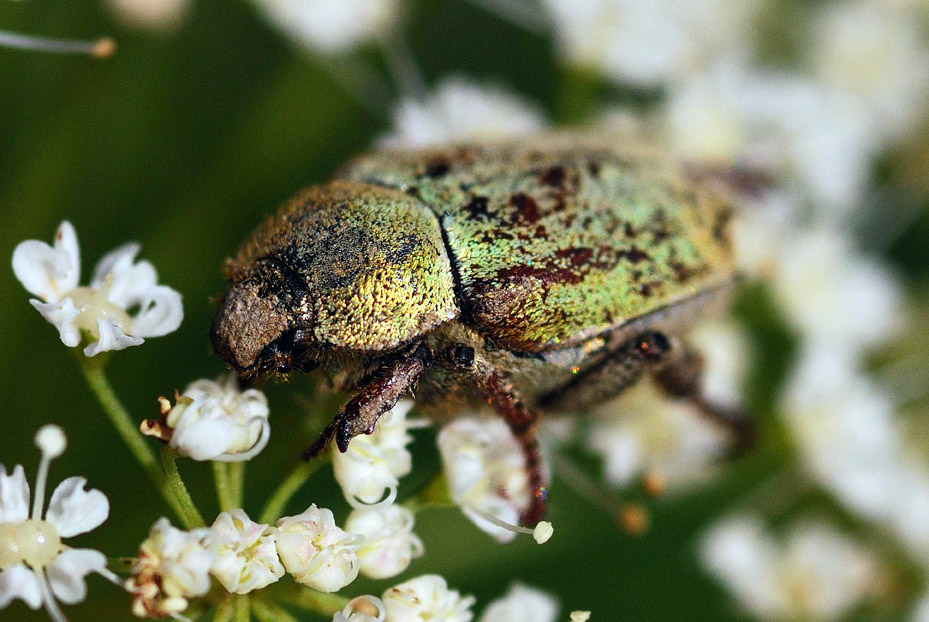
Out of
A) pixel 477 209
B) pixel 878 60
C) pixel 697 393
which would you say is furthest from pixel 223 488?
pixel 878 60

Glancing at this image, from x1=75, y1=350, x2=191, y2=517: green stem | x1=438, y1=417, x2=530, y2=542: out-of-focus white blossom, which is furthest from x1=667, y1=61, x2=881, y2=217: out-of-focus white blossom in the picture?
x1=75, y1=350, x2=191, y2=517: green stem

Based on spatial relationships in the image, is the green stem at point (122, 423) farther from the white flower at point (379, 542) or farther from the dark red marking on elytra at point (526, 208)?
the dark red marking on elytra at point (526, 208)

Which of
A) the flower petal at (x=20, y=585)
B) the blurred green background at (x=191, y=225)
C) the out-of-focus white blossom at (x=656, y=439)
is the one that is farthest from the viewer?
the out-of-focus white blossom at (x=656, y=439)

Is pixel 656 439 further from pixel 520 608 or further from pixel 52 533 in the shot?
pixel 52 533

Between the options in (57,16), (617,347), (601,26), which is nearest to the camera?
(617,347)

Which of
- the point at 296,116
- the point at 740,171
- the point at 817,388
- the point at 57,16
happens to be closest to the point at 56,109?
the point at 57,16

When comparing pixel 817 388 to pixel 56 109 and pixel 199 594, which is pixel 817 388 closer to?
pixel 199 594

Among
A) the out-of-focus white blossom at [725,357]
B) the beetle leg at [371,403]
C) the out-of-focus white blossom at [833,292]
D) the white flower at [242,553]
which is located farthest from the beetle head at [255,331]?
the out-of-focus white blossom at [833,292]
